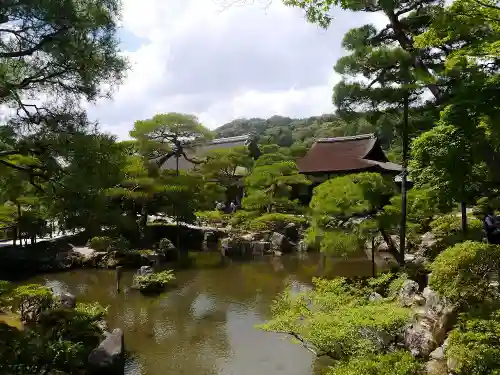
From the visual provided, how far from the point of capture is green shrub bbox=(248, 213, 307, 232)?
17797 millimetres

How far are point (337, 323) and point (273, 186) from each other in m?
14.7

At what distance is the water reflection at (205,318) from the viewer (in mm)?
7062

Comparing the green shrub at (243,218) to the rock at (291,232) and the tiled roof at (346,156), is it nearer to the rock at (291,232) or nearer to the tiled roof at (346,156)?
the rock at (291,232)

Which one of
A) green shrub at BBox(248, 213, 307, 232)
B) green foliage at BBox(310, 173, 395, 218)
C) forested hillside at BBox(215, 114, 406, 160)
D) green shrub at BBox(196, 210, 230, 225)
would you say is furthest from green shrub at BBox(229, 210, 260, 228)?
green foliage at BBox(310, 173, 395, 218)

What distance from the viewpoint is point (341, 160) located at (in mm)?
23000

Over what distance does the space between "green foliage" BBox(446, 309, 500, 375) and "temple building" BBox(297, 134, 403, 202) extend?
17314mm

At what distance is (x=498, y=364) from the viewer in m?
3.83

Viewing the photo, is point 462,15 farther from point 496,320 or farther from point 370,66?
point 370,66

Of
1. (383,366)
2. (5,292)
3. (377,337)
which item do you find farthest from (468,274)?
(5,292)

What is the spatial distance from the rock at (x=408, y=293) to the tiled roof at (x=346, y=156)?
543 inches

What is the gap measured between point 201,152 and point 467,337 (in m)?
17.4

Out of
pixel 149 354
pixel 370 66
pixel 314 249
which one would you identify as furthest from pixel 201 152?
pixel 149 354

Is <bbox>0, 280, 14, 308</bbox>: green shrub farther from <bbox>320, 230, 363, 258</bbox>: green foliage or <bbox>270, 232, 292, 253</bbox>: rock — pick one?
<bbox>270, 232, 292, 253</bbox>: rock

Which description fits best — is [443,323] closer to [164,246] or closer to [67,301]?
[67,301]
